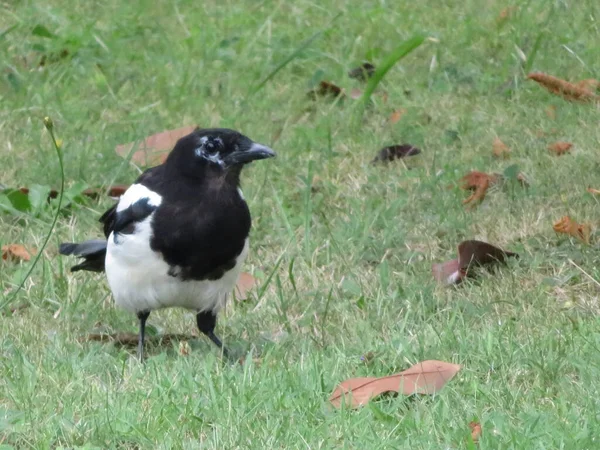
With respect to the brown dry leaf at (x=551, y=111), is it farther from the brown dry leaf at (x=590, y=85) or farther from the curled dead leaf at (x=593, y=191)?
the curled dead leaf at (x=593, y=191)

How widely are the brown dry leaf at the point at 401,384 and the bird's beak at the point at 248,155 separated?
109 centimetres

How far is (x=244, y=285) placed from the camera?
532cm

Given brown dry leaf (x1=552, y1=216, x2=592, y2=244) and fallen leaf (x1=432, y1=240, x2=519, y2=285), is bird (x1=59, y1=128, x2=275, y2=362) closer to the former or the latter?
fallen leaf (x1=432, y1=240, x2=519, y2=285)

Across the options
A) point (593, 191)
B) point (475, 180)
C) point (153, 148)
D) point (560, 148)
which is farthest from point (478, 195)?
point (153, 148)

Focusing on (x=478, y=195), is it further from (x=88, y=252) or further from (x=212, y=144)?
(x=88, y=252)

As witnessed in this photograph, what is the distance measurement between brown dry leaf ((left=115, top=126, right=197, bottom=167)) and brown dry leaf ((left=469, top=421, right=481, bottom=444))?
3.33 m

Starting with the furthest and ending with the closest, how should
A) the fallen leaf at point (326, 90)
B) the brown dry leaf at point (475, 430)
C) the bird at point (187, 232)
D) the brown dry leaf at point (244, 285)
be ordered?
the fallen leaf at point (326, 90) < the brown dry leaf at point (244, 285) < the bird at point (187, 232) < the brown dry leaf at point (475, 430)

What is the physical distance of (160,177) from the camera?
4723mm

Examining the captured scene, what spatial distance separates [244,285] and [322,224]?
676 mm

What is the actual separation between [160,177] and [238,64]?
328cm

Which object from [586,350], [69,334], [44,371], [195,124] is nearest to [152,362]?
[44,371]

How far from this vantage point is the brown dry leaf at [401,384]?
3762 mm

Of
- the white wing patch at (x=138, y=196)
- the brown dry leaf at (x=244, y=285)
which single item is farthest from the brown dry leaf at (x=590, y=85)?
the white wing patch at (x=138, y=196)

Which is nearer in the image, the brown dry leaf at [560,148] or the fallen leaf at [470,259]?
the fallen leaf at [470,259]
